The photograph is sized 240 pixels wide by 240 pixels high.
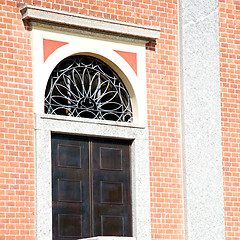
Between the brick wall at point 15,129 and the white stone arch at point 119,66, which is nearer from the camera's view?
the brick wall at point 15,129

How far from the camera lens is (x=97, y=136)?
44.6ft

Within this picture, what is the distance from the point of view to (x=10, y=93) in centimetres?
1272

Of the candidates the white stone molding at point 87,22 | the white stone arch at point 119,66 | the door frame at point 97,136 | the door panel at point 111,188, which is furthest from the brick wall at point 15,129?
the door panel at point 111,188

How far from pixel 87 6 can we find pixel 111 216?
3390 mm

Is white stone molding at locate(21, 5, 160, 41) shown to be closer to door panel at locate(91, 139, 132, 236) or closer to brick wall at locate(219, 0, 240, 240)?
brick wall at locate(219, 0, 240, 240)

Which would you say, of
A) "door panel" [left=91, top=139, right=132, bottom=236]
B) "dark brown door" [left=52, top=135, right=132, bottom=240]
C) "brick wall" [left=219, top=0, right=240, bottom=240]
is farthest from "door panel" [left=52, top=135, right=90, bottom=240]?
"brick wall" [left=219, top=0, right=240, bottom=240]

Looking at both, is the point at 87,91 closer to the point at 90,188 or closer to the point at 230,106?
the point at 90,188

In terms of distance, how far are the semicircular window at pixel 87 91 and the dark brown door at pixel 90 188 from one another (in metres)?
0.46

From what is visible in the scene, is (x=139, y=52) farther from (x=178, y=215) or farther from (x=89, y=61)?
(x=178, y=215)

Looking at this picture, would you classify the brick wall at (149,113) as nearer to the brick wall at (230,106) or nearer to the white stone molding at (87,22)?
the white stone molding at (87,22)

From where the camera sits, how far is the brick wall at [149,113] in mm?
12516

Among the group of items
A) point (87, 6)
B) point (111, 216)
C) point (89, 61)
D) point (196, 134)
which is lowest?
point (111, 216)

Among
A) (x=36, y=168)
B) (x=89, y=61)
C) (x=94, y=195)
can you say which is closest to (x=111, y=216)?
(x=94, y=195)

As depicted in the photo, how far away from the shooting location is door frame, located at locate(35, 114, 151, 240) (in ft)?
41.7
